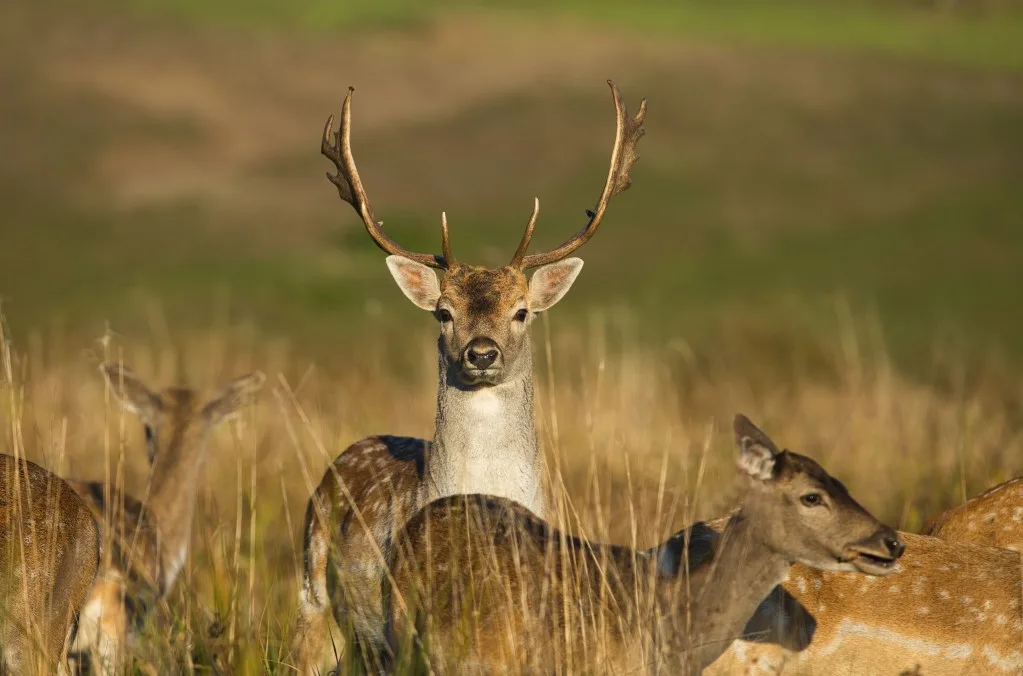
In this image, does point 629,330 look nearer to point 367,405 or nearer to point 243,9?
point 367,405

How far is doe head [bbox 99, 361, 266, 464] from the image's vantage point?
8.22 metres

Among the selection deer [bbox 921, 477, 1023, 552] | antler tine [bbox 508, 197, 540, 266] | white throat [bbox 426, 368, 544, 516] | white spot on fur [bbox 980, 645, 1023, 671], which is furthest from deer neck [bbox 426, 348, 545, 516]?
white spot on fur [bbox 980, 645, 1023, 671]

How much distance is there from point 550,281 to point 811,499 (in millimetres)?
2359

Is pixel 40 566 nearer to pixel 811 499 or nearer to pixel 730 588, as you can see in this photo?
pixel 730 588

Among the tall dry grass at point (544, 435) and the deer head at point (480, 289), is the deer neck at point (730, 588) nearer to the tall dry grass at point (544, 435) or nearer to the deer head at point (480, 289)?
the tall dry grass at point (544, 435)

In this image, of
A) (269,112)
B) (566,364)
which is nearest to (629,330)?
(566,364)

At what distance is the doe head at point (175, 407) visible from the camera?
27.0ft


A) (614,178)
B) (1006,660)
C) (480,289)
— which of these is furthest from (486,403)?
(1006,660)

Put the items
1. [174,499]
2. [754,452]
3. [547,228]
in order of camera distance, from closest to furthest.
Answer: [754,452] < [174,499] < [547,228]

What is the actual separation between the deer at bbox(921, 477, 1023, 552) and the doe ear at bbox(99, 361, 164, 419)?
12.6 ft

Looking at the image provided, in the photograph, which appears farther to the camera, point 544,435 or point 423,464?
point 544,435

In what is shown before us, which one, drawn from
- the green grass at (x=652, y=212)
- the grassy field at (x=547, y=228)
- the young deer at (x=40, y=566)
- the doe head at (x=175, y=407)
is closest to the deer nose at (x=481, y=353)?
the grassy field at (x=547, y=228)

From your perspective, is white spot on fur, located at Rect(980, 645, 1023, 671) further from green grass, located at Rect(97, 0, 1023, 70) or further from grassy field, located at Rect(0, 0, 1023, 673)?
green grass, located at Rect(97, 0, 1023, 70)

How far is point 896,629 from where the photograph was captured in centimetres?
590
